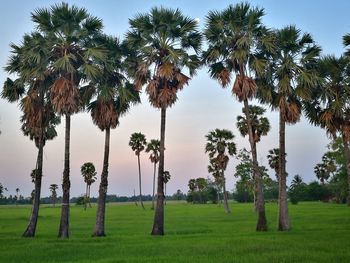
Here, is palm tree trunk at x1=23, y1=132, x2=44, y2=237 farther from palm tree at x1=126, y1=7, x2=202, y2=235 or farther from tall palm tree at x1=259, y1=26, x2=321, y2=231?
tall palm tree at x1=259, y1=26, x2=321, y2=231

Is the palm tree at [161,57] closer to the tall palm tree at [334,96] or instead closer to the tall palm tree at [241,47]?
the tall palm tree at [241,47]

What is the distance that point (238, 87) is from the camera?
3206 centimetres

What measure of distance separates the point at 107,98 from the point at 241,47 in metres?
10.4

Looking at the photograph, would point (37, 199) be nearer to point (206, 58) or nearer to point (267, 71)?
point (206, 58)

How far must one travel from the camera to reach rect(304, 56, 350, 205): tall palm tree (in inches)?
1283

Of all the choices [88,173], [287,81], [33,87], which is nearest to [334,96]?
[287,81]

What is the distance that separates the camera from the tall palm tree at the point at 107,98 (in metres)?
30.9

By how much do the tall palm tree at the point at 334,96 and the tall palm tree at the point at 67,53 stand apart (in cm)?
1687

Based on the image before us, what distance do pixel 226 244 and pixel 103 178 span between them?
1175 cm

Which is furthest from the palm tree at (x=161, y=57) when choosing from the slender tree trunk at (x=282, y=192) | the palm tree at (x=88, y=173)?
the palm tree at (x=88, y=173)

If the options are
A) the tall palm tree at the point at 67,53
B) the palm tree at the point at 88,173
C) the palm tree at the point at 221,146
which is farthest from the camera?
the palm tree at the point at 88,173

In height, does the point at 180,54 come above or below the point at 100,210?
above

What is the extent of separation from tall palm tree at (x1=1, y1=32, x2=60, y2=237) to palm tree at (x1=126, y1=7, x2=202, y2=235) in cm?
642

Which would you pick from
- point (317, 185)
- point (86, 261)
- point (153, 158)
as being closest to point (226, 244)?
point (86, 261)
